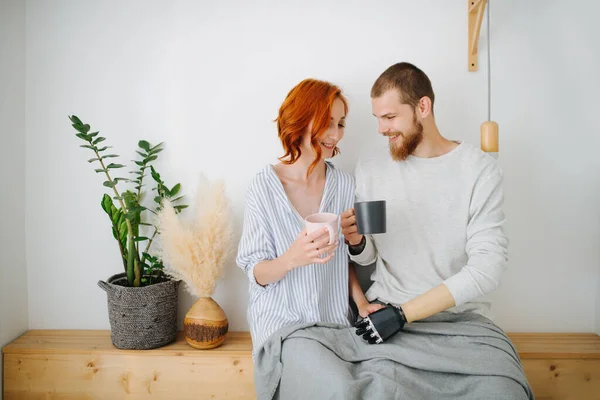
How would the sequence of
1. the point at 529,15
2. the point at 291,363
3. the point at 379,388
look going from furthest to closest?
the point at 529,15 < the point at 291,363 < the point at 379,388

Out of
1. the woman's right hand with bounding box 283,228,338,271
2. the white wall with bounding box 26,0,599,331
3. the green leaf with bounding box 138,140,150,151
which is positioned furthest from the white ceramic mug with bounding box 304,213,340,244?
the green leaf with bounding box 138,140,150,151

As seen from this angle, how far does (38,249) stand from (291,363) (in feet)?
4.26

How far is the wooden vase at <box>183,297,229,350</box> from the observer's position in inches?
62.3

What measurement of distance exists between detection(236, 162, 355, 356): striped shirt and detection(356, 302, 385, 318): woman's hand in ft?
0.18

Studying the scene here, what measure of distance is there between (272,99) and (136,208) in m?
0.70

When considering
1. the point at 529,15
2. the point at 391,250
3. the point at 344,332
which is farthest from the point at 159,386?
the point at 529,15

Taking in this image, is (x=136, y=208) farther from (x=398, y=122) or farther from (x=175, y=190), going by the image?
(x=398, y=122)

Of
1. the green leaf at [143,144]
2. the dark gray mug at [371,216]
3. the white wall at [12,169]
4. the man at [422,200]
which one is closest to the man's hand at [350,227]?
the man at [422,200]

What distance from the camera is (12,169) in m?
1.75

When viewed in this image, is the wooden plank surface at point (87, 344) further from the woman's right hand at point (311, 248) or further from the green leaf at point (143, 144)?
the green leaf at point (143, 144)

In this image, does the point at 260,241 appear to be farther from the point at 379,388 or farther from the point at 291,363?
the point at 379,388

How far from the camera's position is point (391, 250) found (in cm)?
150

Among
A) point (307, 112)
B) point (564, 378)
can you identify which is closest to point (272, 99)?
point (307, 112)

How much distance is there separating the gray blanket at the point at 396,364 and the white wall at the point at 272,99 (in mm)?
567
